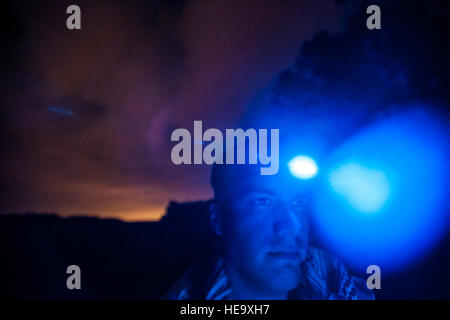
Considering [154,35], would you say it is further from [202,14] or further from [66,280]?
[66,280]

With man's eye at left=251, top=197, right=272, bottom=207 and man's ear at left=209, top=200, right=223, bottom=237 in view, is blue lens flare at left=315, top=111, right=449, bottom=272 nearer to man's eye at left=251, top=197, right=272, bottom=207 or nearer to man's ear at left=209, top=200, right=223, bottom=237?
man's eye at left=251, top=197, right=272, bottom=207

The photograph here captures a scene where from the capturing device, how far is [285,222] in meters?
2.34

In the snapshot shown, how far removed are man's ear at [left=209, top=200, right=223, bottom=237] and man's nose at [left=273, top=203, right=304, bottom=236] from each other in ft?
1.08

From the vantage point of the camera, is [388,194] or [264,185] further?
[388,194]

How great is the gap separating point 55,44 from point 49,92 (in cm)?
29

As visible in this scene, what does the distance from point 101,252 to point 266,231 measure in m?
0.98

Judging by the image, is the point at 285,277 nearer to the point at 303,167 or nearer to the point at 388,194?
the point at 303,167

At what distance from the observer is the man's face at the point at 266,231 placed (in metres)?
2.33

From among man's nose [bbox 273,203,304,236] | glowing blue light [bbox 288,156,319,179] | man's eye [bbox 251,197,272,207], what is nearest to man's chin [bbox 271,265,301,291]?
man's nose [bbox 273,203,304,236]

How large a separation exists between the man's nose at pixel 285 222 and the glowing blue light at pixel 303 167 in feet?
0.69

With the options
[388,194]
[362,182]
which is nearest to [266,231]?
[362,182]

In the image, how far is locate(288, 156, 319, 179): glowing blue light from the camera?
2.40 meters

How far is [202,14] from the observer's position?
2.44m
